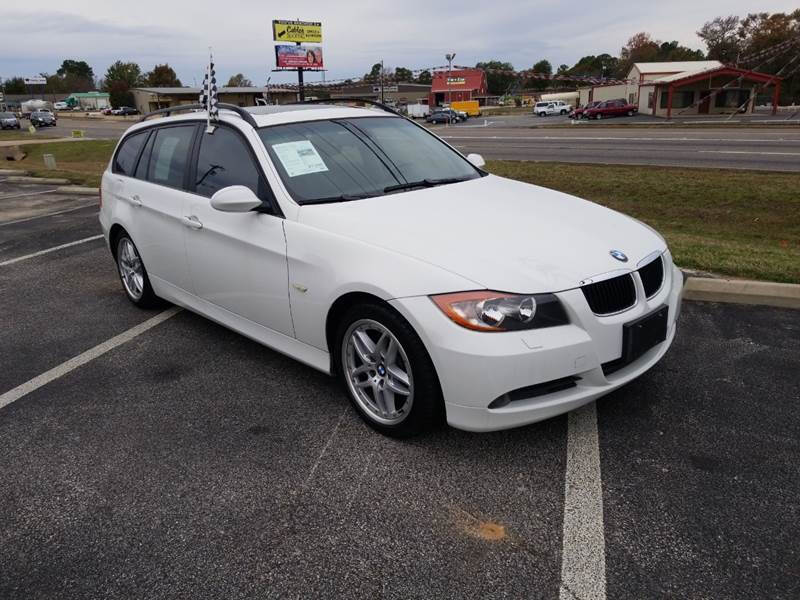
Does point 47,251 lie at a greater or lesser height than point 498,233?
lesser

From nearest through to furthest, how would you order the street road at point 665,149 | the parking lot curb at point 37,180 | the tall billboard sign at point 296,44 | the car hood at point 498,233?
the car hood at point 498,233 → the parking lot curb at point 37,180 → the street road at point 665,149 → the tall billboard sign at point 296,44

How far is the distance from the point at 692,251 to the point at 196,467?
199 inches

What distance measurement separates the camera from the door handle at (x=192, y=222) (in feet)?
13.8

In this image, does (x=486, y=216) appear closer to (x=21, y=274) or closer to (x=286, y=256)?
(x=286, y=256)

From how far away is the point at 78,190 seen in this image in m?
13.4

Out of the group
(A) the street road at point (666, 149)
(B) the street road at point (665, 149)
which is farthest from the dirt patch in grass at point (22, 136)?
(B) the street road at point (665, 149)

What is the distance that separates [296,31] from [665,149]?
161 ft

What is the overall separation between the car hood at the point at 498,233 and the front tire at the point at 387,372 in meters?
0.37

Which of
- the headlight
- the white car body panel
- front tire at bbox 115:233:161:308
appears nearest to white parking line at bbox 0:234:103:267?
front tire at bbox 115:233:161:308

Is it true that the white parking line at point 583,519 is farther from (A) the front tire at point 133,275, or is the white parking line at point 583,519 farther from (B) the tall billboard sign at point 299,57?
(B) the tall billboard sign at point 299,57

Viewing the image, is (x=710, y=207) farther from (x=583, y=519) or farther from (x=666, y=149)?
(x=666, y=149)

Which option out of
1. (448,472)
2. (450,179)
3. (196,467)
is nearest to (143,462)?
(196,467)

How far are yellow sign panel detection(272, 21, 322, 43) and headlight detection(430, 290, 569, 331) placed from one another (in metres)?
62.4

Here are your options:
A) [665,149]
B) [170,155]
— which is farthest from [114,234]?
[665,149]
